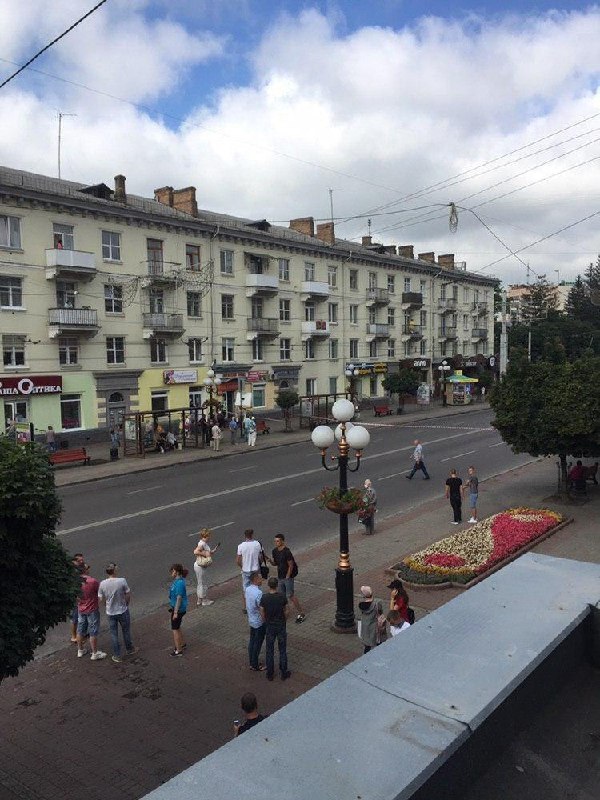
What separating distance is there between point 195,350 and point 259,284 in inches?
269

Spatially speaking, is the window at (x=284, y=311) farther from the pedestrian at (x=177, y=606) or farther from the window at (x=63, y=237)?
the pedestrian at (x=177, y=606)

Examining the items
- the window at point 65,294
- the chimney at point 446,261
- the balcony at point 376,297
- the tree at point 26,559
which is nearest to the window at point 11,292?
the window at point 65,294

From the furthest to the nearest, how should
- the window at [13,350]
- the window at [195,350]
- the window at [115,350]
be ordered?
the window at [195,350]
the window at [115,350]
the window at [13,350]

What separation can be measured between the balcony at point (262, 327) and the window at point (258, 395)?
3.56 metres

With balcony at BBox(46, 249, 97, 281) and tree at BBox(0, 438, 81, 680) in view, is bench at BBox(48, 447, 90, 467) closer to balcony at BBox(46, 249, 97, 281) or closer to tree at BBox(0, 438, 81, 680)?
balcony at BBox(46, 249, 97, 281)

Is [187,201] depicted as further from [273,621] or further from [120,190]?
[273,621]

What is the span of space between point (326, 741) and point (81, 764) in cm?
581

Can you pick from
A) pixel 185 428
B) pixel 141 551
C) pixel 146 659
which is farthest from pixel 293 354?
pixel 146 659

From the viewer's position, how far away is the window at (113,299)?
36250 mm

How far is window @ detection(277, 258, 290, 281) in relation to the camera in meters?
47.5

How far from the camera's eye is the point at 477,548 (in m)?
14.7

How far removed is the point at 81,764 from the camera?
23.6 feet

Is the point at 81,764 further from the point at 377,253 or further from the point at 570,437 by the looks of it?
the point at 377,253

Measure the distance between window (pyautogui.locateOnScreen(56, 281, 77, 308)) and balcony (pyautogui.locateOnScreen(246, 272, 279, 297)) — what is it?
42.9ft
